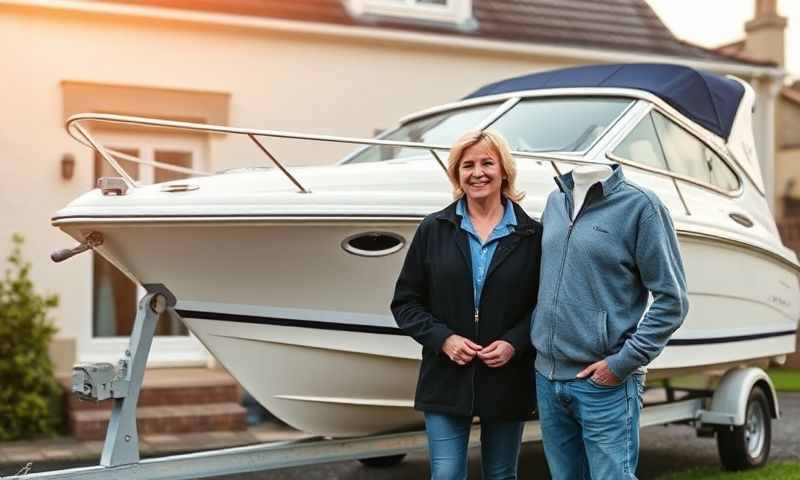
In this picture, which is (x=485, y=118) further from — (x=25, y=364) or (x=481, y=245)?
(x=25, y=364)

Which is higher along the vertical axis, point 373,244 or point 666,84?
point 666,84

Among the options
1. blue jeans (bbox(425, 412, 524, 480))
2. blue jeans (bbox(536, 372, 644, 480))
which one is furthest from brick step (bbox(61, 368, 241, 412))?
blue jeans (bbox(536, 372, 644, 480))

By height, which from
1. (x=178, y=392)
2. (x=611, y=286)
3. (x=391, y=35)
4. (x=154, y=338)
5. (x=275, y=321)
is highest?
(x=391, y=35)

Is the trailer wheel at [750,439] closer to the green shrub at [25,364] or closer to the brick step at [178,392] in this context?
the brick step at [178,392]

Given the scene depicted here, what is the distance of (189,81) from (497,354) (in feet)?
20.3

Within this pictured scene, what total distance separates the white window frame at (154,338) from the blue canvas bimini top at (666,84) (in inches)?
126

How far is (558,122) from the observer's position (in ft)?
21.1

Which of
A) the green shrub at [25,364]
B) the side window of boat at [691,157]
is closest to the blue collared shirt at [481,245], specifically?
the side window of boat at [691,157]

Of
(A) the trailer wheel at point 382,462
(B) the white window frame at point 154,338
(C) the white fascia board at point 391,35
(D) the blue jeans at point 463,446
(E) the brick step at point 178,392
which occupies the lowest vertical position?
(A) the trailer wheel at point 382,462

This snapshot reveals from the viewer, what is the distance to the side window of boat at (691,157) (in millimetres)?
6613

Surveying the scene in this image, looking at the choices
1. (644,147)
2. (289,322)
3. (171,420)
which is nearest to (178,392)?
(171,420)

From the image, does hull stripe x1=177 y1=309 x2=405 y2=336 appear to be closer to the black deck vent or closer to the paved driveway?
the black deck vent

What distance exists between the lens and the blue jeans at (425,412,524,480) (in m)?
3.96

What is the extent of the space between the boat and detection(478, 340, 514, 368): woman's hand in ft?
4.10
